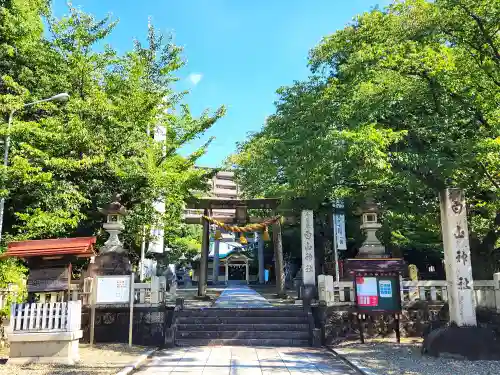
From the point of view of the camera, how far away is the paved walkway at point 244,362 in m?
8.24

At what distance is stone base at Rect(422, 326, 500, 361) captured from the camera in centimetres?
862

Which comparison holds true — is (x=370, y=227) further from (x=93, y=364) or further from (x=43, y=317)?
(x=43, y=317)

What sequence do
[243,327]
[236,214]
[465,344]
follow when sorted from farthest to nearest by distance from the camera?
[236,214] < [243,327] < [465,344]

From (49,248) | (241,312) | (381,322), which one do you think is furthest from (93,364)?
(381,322)

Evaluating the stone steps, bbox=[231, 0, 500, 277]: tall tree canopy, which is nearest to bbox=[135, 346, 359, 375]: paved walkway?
the stone steps

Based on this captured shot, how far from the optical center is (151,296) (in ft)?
39.9

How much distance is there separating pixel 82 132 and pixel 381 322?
37.0 ft

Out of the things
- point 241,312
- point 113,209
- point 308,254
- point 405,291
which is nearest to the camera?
point 405,291

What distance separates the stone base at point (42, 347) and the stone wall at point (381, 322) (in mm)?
7066

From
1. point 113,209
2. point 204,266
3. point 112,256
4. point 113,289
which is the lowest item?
point 113,289

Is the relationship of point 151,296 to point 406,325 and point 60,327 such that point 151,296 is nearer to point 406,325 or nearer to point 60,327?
point 60,327

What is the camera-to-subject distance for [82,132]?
1320cm

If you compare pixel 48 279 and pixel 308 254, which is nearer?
pixel 48 279

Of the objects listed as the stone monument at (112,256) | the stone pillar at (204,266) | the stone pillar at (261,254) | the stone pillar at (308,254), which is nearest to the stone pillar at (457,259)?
the stone pillar at (308,254)
